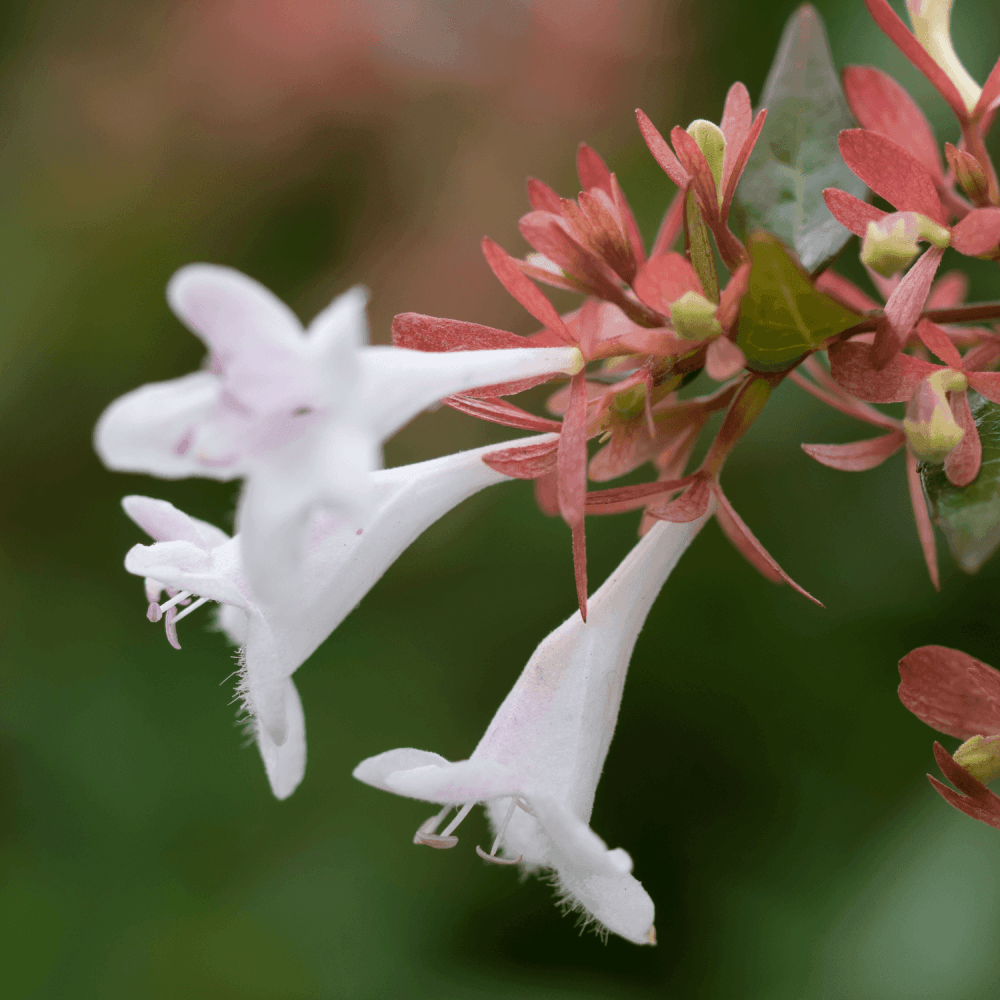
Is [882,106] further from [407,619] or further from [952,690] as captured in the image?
[407,619]

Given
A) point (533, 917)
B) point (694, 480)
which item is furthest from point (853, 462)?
point (533, 917)

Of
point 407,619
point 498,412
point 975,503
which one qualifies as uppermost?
point 498,412

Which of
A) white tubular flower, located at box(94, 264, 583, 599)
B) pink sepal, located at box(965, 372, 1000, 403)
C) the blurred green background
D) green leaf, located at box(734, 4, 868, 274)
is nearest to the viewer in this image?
white tubular flower, located at box(94, 264, 583, 599)

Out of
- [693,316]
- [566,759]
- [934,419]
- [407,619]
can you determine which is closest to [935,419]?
[934,419]

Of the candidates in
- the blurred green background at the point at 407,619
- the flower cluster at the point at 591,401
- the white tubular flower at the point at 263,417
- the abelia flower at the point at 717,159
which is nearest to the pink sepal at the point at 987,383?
the flower cluster at the point at 591,401

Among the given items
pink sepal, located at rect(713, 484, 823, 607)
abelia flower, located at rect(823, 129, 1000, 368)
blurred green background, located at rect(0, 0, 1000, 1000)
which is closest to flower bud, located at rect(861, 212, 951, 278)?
abelia flower, located at rect(823, 129, 1000, 368)

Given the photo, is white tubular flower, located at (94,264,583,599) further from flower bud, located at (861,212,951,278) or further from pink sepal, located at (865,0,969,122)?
pink sepal, located at (865,0,969,122)

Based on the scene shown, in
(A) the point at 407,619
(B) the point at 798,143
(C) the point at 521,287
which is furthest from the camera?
(A) the point at 407,619

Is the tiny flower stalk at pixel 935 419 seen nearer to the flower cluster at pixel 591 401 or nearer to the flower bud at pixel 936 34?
the flower cluster at pixel 591 401
